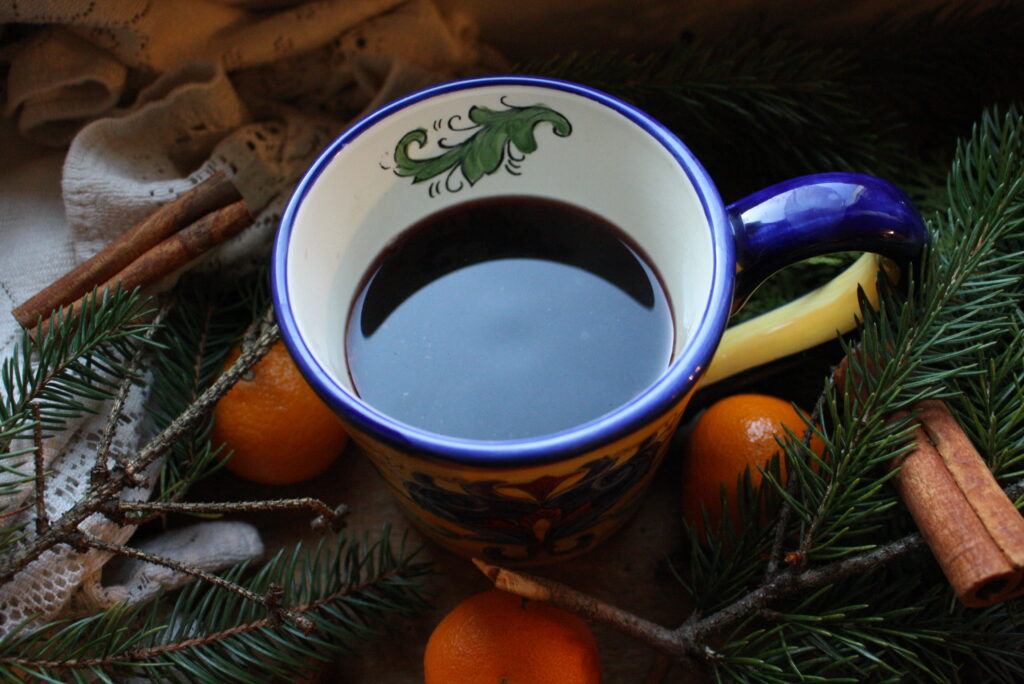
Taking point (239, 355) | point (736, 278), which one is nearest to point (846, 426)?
point (736, 278)

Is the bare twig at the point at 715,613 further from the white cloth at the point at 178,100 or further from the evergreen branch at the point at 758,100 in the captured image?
the evergreen branch at the point at 758,100

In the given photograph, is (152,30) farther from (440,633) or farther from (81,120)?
(440,633)

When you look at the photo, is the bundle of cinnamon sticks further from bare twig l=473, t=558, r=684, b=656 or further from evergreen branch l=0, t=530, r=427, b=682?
evergreen branch l=0, t=530, r=427, b=682

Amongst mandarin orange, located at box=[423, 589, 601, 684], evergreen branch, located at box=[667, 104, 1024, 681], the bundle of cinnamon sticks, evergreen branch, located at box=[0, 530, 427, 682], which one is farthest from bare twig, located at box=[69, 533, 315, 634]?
the bundle of cinnamon sticks

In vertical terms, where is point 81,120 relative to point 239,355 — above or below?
above

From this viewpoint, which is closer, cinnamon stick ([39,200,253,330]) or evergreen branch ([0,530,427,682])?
evergreen branch ([0,530,427,682])

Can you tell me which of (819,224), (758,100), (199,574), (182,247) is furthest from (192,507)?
(758,100)
